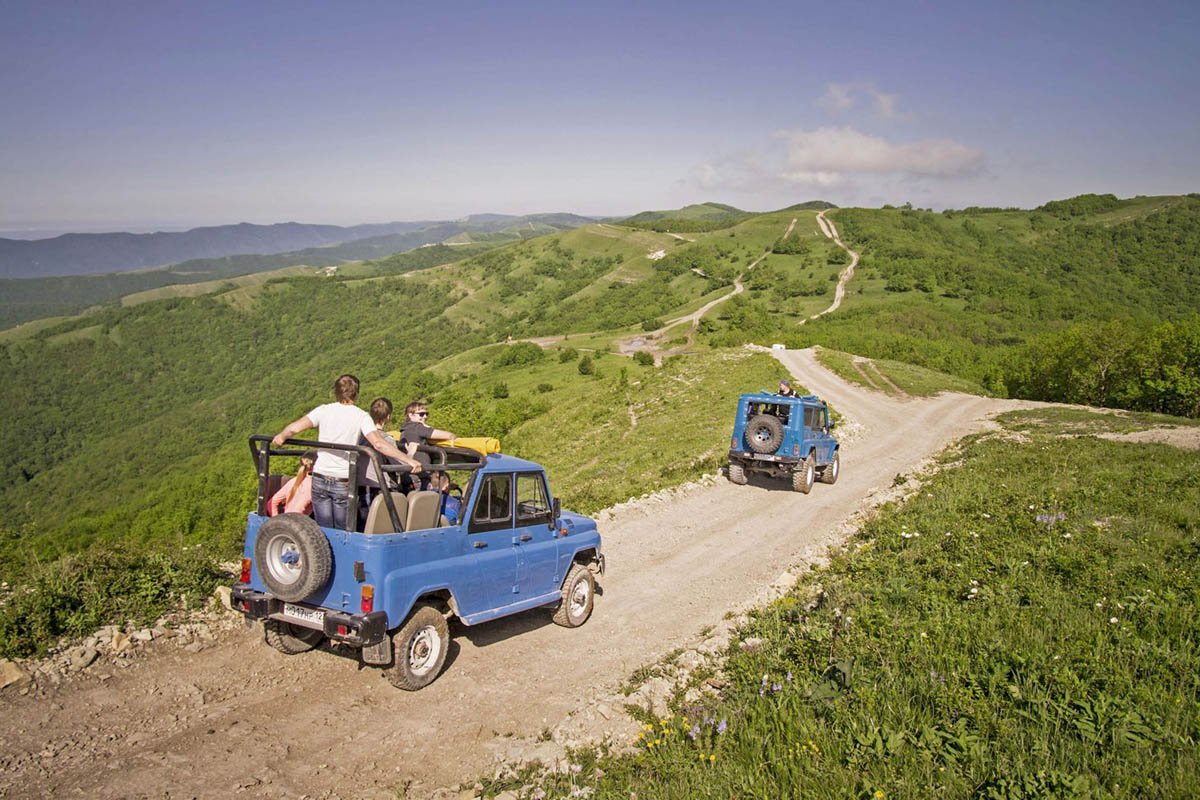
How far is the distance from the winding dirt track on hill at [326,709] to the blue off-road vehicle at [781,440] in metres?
7.41

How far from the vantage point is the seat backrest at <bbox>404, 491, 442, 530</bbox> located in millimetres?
7266

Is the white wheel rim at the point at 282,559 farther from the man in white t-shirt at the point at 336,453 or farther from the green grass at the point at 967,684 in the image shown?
the green grass at the point at 967,684

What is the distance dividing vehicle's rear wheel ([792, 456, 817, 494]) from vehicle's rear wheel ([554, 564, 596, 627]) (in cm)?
1071

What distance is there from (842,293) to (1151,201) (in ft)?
455

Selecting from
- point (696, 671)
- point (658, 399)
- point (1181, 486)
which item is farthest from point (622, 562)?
point (658, 399)

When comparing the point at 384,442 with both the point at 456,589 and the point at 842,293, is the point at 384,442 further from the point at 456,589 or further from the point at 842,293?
the point at 842,293

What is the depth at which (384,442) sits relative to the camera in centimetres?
724

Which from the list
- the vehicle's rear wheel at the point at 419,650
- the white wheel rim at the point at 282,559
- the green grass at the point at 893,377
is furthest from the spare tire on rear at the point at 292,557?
the green grass at the point at 893,377

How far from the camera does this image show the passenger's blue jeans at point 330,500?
707cm

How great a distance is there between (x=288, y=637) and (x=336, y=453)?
2546 mm

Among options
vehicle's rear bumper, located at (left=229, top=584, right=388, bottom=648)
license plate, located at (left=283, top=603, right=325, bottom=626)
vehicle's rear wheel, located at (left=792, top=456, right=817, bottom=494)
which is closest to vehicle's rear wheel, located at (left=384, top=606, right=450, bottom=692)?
vehicle's rear bumper, located at (left=229, top=584, right=388, bottom=648)

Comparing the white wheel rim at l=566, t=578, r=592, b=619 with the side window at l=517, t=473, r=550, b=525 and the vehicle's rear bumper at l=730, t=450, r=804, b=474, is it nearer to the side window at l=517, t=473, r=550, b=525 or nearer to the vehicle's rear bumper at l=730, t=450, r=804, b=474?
the side window at l=517, t=473, r=550, b=525

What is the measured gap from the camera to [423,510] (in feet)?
24.2

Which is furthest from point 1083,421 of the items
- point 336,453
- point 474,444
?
point 336,453
